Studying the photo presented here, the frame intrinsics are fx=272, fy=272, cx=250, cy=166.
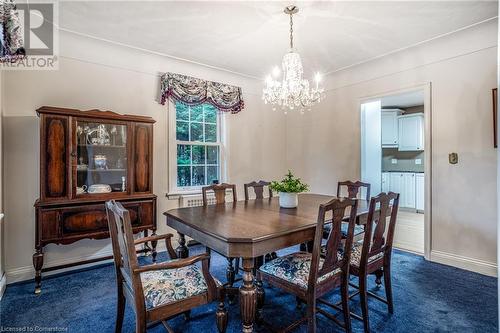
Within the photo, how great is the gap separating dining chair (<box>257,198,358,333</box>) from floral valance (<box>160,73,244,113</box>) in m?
2.65

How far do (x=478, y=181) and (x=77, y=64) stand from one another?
183 inches

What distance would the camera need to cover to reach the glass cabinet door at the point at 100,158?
2.85m

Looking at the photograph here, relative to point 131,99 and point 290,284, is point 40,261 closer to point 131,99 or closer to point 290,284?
point 131,99

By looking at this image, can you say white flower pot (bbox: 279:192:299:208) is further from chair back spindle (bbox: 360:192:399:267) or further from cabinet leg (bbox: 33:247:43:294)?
cabinet leg (bbox: 33:247:43:294)

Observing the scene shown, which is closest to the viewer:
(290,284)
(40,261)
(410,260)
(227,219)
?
(290,284)

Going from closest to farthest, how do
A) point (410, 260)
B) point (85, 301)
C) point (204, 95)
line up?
point (85, 301) → point (410, 260) → point (204, 95)

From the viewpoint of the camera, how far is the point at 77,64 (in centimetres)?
310

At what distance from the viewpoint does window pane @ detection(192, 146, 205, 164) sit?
13.4 ft

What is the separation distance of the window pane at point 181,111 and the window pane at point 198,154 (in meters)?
0.46

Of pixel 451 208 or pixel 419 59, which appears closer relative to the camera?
pixel 451 208

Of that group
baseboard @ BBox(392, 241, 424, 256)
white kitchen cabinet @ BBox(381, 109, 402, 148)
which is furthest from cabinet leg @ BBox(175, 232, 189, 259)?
white kitchen cabinet @ BBox(381, 109, 402, 148)

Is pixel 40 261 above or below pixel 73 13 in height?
below

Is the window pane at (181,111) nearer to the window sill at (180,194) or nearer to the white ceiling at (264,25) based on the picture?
the white ceiling at (264,25)

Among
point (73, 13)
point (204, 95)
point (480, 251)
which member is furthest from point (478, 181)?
point (73, 13)
